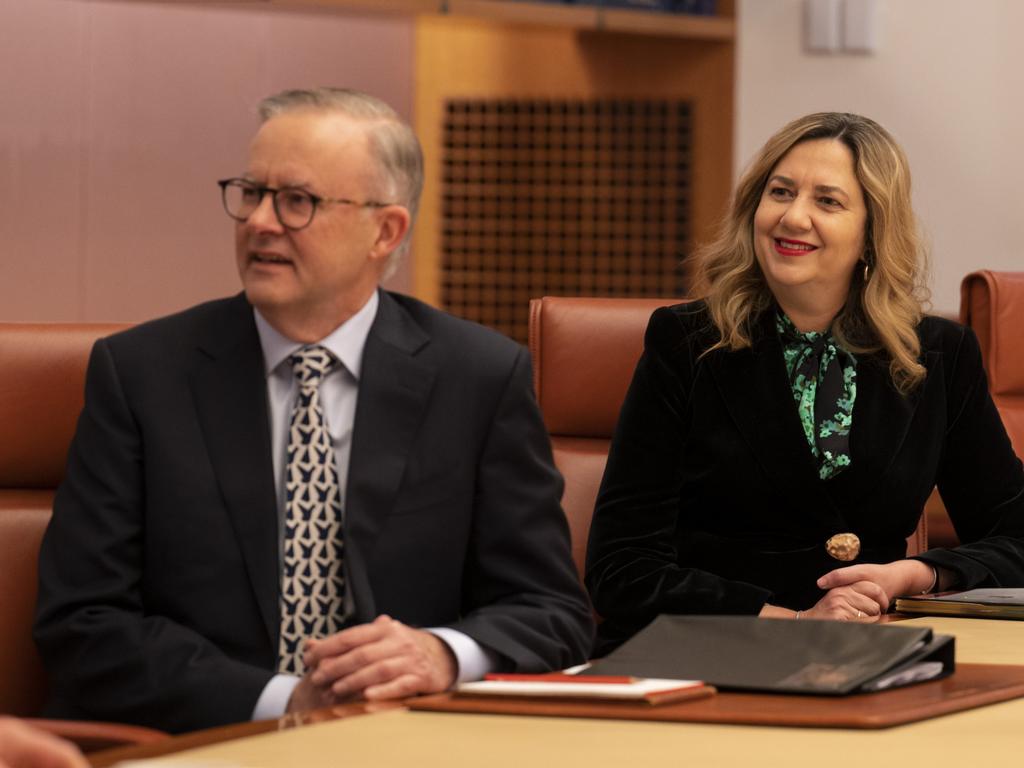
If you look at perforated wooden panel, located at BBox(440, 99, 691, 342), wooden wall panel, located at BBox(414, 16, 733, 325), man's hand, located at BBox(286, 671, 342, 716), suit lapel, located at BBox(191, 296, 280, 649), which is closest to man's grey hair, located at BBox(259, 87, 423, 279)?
suit lapel, located at BBox(191, 296, 280, 649)

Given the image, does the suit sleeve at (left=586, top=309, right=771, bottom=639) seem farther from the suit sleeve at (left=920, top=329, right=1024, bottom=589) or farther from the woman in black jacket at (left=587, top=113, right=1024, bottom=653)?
the suit sleeve at (left=920, top=329, right=1024, bottom=589)

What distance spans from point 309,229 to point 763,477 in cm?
103

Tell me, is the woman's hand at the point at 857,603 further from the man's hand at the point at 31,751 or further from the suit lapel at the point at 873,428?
the man's hand at the point at 31,751

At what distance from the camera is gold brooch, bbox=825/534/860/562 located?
2.79 metres

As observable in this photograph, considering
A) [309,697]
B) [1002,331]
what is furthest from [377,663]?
[1002,331]

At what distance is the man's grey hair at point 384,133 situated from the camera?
217cm

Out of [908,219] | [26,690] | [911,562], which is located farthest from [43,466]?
[908,219]

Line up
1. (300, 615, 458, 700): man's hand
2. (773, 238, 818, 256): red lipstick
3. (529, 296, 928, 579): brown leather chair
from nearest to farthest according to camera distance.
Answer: (300, 615, 458, 700): man's hand → (773, 238, 818, 256): red lipstick → (529, 296, 928, 579): brown leather chair

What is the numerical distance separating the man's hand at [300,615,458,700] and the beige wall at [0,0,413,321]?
11.6ft

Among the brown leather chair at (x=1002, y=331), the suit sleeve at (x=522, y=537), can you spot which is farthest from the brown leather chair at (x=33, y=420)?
the brown leather chair at (x=1002, y=331)

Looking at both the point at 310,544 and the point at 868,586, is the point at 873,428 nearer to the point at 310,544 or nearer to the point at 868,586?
the point at 868,586

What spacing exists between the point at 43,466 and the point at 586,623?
33.6 inches

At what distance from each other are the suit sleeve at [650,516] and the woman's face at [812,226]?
21cm

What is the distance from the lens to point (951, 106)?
20.7 feet
